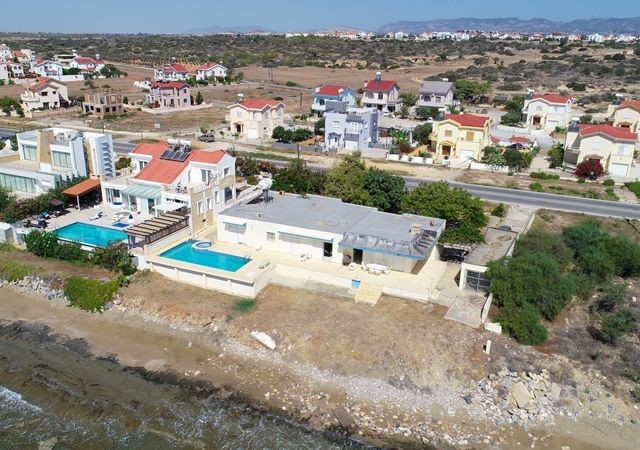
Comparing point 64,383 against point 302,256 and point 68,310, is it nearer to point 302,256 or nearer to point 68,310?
point 68,310

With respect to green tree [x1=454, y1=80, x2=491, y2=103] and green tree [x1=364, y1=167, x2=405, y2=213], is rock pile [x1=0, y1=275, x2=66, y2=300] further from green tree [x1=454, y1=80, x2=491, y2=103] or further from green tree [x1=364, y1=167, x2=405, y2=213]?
green tree [x1=454, y1=80, x2=491, y2=103]

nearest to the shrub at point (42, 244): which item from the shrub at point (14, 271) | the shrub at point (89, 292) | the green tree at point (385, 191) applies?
the shrub at point (14, 271)

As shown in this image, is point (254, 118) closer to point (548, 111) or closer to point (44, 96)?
point (44, 96)

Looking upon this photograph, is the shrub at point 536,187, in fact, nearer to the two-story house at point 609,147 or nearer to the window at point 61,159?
the two-story house at point 609,147

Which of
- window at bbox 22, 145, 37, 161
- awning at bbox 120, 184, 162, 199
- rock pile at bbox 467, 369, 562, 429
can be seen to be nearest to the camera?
rock pile at bbox 467, 369, 562, 429

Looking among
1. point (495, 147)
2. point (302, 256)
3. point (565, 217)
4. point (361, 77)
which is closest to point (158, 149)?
point (302, 256)

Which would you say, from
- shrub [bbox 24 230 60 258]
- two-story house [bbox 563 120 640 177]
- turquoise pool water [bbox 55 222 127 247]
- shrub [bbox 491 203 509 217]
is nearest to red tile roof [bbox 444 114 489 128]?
two-story house [bbox 563 120 640 177]

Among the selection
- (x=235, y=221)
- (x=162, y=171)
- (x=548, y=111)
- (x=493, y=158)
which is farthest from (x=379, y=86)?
(x=235, y=221)

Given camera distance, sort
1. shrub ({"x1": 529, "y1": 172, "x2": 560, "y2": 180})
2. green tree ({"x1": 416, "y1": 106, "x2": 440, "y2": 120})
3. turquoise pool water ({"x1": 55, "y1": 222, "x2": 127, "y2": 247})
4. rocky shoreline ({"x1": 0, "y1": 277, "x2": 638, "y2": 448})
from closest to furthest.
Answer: rocky shoreline ({"x1": 0, "y1": 277, "x2": 638, "y2": 448}) < turquoise pool water ({"x1": 55, "y1": 222, "x2": 127, "y2": 247}) < shrub ({"x1": 529, "y1": 172, "x2": 560, "y2": 180}) < green tree ({"x1": 416, "y1": 106, "x2": 440, "y2": 120})
